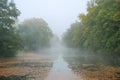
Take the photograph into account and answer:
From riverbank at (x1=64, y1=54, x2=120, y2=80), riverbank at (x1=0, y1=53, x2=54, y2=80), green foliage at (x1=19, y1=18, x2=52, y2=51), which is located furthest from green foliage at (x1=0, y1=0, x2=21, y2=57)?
green foliage at (x1=19, y1=18, x2=52, y2=51)

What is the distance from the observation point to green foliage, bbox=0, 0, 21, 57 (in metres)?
49.5

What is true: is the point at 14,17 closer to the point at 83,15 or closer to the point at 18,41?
the point at 18,41

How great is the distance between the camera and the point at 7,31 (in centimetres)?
5131

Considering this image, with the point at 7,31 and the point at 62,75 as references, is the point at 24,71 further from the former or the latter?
the point at 7,31

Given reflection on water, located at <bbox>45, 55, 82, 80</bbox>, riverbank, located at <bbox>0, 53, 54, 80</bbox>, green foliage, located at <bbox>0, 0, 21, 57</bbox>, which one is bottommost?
reflection on water, located at <bbox>45, 55, 82, 80</bbox>

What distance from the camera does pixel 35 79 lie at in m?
17.4

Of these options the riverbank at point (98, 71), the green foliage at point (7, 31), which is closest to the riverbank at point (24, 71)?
the riverbank at point (98, 71)

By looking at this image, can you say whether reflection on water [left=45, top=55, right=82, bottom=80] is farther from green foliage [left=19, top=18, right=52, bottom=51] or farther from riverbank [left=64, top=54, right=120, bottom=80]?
green foliage [left=19, top=18, right=52, bottom=51]

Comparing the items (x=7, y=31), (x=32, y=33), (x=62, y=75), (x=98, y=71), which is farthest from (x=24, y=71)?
(x=32, y=33)

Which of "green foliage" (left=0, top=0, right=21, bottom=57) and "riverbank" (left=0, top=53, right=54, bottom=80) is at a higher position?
"green foliage" (left=0, top=0, right=21, bottom=57)

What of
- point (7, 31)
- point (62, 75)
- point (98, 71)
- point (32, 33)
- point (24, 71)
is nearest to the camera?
point (62, 75)

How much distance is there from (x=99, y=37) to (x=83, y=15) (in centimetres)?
1962

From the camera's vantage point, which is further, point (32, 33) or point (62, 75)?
point (32, 33)

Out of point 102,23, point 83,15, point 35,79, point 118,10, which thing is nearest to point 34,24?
point 83,15
